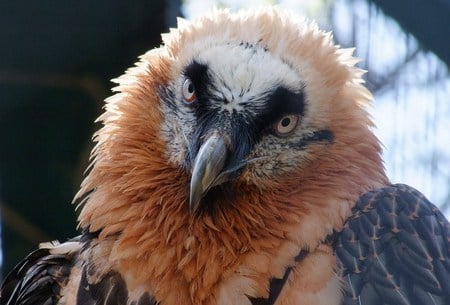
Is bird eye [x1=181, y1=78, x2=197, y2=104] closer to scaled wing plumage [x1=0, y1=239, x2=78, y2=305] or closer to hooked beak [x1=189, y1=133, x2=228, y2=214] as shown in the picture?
hooked beak [x1=189, y1=133, x2=228, y2=214]

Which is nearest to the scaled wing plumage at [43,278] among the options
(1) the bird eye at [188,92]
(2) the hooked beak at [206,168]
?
(2) the hooked beak at [206,168]

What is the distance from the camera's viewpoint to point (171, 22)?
4.59 m

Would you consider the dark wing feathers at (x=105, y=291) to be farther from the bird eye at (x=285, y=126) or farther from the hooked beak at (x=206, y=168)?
the bird eye at (x=285, y=126)

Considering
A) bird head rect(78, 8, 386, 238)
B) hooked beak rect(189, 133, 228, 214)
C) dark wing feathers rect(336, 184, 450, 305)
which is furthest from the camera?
bird head rect(78, 8, 386, 238)

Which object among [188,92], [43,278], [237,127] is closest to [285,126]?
[237,127]

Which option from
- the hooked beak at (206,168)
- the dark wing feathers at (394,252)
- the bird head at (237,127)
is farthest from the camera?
the bird head at (237,127)

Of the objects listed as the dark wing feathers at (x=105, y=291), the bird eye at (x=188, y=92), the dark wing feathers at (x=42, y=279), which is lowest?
the dark wing feathers at (x=105, y=291)

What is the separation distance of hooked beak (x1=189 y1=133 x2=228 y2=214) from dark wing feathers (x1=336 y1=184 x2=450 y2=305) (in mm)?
421

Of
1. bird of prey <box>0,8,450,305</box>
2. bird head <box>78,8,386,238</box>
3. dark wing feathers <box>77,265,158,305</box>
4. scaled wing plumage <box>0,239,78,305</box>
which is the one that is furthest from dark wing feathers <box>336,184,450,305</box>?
scaled wing plumage <box>0,239,78,305</box>

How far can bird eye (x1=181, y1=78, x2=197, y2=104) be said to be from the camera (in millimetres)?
3256

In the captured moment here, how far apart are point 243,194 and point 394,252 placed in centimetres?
55

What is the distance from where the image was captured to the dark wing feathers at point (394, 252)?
2.87 metres

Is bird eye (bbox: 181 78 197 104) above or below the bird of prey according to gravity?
above

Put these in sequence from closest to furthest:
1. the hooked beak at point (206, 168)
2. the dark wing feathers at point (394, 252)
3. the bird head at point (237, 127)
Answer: the dark wing feathers at point (394, 252), the hooked beak at point (206, 168), the bird head at point (237, 127)
